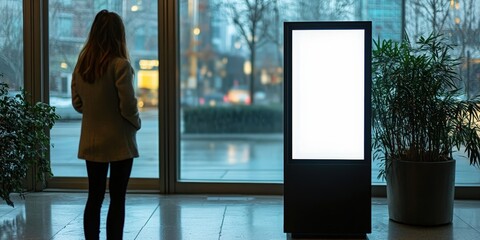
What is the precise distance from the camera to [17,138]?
15.8ft

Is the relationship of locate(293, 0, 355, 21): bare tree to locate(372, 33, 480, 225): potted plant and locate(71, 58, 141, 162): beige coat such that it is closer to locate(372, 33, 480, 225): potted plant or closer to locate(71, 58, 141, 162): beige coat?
locate(372, 33, 480, 225): potted plant

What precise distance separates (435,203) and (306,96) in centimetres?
137

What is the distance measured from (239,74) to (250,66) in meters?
0.18

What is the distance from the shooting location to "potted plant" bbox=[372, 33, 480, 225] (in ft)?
15.0

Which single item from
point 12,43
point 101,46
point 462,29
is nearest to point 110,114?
point 101,46

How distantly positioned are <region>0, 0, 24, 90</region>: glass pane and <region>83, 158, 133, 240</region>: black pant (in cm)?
302

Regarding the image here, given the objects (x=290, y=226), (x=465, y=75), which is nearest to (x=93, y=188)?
(x=290, y=226)

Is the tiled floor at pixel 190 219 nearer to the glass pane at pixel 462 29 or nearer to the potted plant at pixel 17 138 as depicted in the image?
the potted plant at pixel 17 138

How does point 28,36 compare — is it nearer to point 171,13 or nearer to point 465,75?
point 171,13

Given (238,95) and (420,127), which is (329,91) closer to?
(420,127)

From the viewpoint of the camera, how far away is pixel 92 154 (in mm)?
3424

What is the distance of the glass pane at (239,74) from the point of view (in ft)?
19.5

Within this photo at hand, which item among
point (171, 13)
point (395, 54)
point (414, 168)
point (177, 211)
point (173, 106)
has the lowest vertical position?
point (177, 211)

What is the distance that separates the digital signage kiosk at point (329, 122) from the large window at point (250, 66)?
176cm
